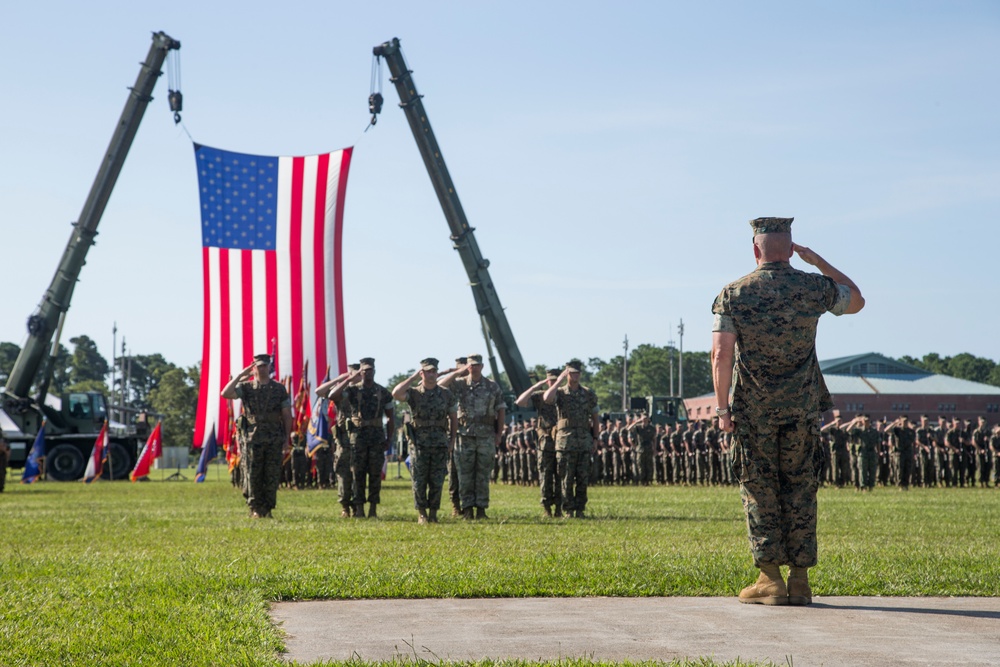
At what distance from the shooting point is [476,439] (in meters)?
15.2

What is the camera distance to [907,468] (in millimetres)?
29203

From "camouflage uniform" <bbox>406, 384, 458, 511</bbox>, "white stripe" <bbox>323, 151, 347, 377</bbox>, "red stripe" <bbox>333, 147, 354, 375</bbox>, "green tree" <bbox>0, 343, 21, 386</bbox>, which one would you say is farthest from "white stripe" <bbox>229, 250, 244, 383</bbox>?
"green tree" <bbox>0, 343, 21, 386</bbox>

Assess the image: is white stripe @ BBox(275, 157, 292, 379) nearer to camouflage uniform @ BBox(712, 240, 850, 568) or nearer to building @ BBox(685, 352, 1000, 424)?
camouflage uniform @ BBox(712, 240, 850, 568)

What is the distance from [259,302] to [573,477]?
17.0 meters

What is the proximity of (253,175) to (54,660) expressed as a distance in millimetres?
28109

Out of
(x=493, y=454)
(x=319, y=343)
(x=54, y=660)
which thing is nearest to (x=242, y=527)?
(x=493, y=454)

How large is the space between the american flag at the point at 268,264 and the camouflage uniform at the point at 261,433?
14442mm

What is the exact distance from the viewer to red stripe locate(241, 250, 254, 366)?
3000 cm

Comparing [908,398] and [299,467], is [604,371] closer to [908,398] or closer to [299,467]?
[908,398]

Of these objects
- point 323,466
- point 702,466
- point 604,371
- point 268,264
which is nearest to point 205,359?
point 268,264

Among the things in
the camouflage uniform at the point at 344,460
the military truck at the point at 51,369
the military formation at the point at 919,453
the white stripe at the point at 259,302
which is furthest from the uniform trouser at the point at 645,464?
the camouflage uniform at the point at 344,460

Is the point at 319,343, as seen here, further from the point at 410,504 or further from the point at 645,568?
the point at 645,568

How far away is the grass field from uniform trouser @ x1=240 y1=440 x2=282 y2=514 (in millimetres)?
272

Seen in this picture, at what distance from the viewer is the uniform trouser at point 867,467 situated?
87.1 feet
